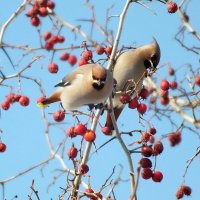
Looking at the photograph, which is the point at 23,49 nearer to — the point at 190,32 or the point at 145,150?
the point at 145,150

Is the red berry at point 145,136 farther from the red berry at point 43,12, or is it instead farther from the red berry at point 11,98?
the red berry at point 43,12

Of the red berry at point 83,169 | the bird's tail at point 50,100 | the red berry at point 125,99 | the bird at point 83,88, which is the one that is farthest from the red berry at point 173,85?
the red berry at point 83,169

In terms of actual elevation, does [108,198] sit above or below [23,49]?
below

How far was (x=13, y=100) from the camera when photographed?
516 centimetres

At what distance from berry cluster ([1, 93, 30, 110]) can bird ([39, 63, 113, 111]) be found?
206mm

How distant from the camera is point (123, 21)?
4.39 m

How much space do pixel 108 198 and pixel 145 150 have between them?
1.48 feet

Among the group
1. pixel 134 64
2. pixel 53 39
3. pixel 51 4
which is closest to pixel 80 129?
pixel 53 39

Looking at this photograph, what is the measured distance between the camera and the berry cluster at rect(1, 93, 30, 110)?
5.09m

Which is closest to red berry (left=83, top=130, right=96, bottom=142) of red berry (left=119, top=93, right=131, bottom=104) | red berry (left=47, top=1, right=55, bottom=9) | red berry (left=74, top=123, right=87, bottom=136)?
red berry (left=74, top=123, right=87, bottom=136)

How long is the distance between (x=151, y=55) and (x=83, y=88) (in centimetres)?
123

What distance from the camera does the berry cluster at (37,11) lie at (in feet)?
16.9

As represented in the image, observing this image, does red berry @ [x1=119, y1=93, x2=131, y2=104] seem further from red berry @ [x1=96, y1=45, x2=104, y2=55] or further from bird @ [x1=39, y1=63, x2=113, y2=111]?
red berry @ [x1=96, y1=45, x2=104, y2=55]

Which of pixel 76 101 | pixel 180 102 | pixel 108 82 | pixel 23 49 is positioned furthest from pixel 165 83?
pixel 180 102
